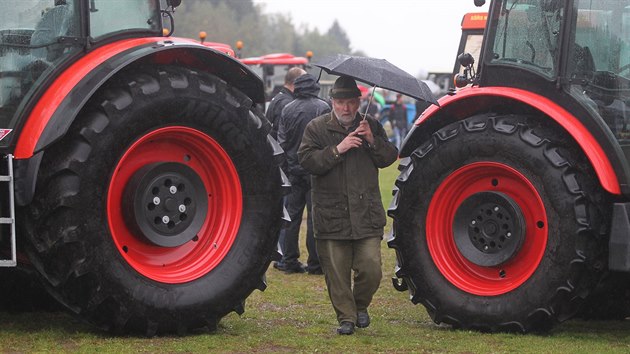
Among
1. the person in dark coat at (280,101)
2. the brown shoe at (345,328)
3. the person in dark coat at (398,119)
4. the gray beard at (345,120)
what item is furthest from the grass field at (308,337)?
the person in dark coat at (398,119)

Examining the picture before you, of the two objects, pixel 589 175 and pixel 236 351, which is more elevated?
pixel 589 175

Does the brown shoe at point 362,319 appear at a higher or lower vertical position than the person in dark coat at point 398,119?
higher

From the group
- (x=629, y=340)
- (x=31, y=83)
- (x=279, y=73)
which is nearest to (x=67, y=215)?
(x=31, y=83)

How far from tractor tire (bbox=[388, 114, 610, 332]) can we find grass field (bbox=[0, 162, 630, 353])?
23 cm

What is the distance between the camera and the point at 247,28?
81812mm

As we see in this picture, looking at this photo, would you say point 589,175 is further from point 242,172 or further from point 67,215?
point 67,215

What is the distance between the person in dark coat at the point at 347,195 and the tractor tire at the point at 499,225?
33 centimetres

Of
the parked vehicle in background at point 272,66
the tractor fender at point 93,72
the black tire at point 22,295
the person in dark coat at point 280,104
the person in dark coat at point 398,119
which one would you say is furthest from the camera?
the person in dark coat at point 398,119

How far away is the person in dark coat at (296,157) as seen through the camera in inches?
388

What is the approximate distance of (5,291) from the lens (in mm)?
7258

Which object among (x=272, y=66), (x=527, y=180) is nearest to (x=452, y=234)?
(x=527, y=180)

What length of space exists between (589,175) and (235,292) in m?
2.24

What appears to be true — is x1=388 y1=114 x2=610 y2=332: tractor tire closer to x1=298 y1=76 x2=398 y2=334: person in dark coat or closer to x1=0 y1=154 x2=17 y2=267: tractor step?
x1=298 y1=76 x2=398 y2=334: person in dark coat

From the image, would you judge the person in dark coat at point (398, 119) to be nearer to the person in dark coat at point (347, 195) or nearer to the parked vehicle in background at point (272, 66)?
the parked vehicle in background at point (272, 66)
